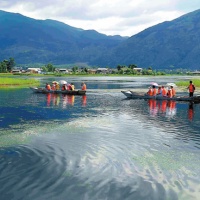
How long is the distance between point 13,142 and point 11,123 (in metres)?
7.89

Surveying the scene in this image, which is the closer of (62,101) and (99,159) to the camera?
(99,159)

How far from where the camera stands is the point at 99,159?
17531 millimetres

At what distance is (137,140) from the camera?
2219 centimetres

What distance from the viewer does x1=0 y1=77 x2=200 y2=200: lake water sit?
521 inches

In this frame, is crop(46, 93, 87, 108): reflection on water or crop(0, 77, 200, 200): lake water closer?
crop(0, 77, 200, 200): lake water

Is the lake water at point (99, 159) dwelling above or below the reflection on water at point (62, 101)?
above

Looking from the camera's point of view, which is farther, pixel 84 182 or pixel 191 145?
pixel 191 145

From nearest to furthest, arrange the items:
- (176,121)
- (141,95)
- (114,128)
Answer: (114,128) → (176,121) → (141,95)

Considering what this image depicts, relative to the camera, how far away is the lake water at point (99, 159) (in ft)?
43.4

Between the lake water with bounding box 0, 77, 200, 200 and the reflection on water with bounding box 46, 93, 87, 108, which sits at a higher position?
the lake water with bounding box 0, 77, 200, 200

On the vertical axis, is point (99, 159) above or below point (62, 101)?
above

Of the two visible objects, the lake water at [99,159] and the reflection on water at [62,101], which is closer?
the lake water at [99,159]

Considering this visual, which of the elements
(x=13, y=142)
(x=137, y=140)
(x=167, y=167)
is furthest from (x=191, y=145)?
(x=13, y=142)

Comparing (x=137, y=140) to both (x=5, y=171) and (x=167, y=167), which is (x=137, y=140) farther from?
(x=5, y=171)
